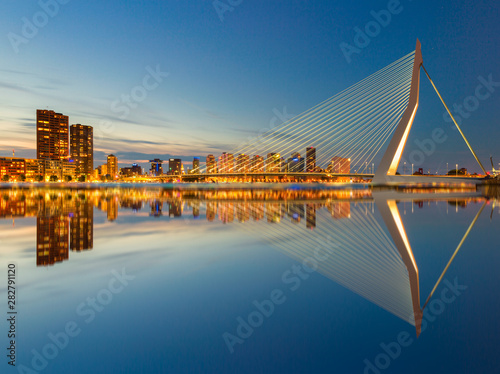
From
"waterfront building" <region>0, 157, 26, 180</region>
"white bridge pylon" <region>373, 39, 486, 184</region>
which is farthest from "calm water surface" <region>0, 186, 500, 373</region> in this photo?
"waterfront building" <region>0, 157, 26, 180</region>

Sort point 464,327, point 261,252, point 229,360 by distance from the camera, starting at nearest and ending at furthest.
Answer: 1. point 229,360
2. point 464,327
3. point 261,252

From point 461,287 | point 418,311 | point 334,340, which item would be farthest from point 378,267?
point 334,340

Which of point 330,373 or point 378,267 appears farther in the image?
point 378,267

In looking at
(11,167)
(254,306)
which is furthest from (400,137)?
(11,167)

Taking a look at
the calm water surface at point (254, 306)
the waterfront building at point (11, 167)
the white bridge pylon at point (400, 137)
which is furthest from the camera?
the waterfront building at point (11, 167)

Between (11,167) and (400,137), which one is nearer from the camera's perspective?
(400,137)

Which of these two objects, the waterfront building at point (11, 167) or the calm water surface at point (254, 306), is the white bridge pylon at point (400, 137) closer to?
the calm water surface at point (254, 306)

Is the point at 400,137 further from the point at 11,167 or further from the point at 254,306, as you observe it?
the point at 11,167

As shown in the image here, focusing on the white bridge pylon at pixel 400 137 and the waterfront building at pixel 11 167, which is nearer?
the white bridge pylon at pixel 400 137

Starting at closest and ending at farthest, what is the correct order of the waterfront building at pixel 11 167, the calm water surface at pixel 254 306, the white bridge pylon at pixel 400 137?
the calm water surface at pixel 254 306 < the white bridge pylon at pixel 400 137 < the waterfront building at pixel 11 167

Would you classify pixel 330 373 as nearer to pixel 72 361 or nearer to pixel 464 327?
pixel 464 327

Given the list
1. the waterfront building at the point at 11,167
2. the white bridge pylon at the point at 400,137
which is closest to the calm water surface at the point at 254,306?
the white bridge pylon at the point at 400,137
